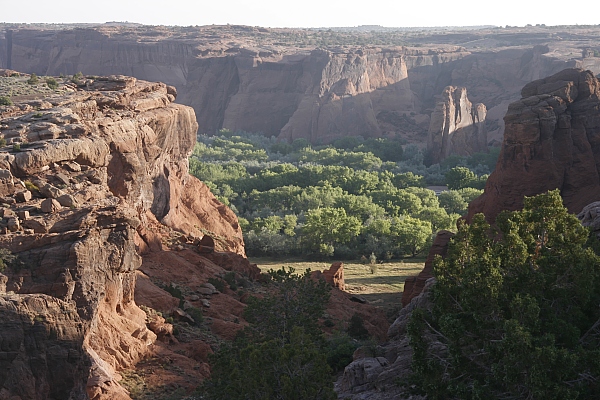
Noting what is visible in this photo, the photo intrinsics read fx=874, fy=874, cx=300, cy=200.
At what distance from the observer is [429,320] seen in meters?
21.8

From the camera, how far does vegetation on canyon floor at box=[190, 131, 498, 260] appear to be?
60188 millimetres

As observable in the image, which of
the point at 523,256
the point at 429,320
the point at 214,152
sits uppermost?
the point at 523,256

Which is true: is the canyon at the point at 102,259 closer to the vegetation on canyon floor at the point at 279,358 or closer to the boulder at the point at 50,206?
the boulder at the point at 50,206

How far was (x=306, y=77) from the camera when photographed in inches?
5212

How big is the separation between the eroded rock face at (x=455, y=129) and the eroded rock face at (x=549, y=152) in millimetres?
56160

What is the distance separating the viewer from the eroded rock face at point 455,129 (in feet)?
344

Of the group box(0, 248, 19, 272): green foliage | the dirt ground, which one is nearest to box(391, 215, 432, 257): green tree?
the dirt ground

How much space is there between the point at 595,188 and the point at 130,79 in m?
24.7

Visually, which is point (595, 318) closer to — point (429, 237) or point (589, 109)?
point (589, 109)

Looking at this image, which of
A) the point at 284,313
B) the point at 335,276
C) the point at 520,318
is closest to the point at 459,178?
the point at 335,276

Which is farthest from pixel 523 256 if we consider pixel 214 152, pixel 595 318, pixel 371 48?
pixel 371 48

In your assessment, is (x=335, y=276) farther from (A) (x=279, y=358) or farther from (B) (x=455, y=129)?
(B) (x=455, y=129)

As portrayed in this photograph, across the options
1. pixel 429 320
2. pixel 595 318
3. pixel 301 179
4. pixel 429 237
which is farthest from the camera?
pixel 301 179

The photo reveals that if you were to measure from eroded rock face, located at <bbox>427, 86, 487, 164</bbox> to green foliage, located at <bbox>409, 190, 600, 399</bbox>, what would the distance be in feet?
275
